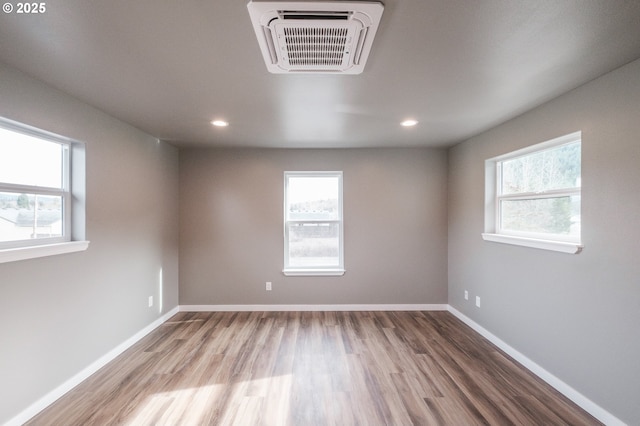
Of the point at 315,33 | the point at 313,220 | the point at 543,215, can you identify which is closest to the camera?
the point at 315,33

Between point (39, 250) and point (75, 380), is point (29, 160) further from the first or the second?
point (75, 380)

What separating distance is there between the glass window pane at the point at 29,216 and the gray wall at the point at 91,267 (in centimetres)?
21

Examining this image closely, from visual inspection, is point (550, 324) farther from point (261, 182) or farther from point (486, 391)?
point (261, 182)

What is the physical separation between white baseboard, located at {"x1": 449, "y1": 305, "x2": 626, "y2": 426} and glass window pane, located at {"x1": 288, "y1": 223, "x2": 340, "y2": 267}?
6.84ft

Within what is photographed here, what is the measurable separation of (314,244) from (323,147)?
1447 mm

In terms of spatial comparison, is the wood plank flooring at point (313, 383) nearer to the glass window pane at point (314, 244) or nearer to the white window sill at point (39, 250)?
the glass window pane at point (314, 244)

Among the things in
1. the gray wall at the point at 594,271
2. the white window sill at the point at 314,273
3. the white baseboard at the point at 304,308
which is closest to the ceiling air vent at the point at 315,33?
the gray wall at the point at 594,271

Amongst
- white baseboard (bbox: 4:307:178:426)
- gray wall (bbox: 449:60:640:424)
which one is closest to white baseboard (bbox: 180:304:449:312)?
white baseboard (bbox: 4:307:178:426)

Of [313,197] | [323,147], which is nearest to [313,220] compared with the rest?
[313,197]

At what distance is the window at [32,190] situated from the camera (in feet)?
6.23

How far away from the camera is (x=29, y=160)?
2080 mm

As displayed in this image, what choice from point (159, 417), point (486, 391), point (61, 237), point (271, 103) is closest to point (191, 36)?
point (271, 103)

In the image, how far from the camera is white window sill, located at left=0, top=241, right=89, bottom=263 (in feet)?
5.83

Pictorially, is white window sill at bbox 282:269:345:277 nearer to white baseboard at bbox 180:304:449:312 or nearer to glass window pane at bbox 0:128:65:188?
white baseboard at bbox 180:304:449:312
